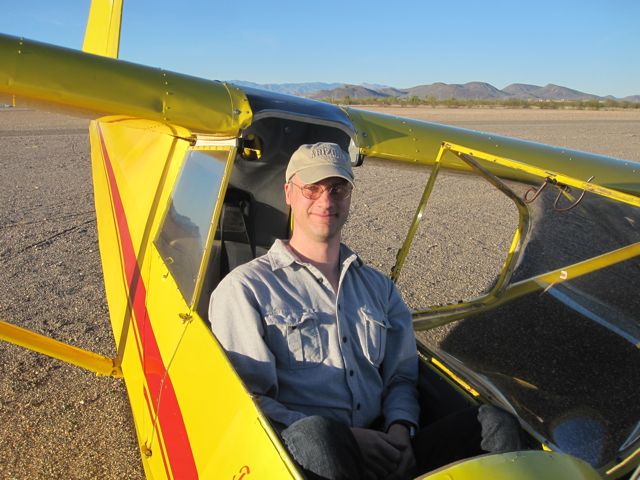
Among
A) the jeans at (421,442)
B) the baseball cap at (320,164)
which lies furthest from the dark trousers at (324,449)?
the baseball cap at (320,164)

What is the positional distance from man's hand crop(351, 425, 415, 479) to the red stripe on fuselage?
55 cm

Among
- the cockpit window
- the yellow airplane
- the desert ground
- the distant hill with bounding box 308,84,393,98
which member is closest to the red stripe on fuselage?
the yellow airplane

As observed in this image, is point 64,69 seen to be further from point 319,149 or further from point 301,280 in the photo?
point 301,280

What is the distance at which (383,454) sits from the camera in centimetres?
190

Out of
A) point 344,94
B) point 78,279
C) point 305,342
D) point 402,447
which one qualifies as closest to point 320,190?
point 305,342

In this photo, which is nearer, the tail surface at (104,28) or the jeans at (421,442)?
the jeans at (421,442)

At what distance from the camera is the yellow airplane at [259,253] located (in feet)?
6.65

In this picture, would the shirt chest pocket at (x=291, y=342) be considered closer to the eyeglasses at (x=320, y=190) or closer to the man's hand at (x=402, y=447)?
the man's hand at (x=402, y=447)

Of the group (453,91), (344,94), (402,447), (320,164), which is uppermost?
(453,91)

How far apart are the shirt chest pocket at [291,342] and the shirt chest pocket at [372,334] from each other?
0.67 feet

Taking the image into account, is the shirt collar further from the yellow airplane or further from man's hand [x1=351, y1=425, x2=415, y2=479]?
man's hand [x1=351, y1=425, x2=415, y2=479]

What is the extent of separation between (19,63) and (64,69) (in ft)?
0.52

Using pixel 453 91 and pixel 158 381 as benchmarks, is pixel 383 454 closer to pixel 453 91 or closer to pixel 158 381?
pixel 158 381

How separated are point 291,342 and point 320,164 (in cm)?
67
